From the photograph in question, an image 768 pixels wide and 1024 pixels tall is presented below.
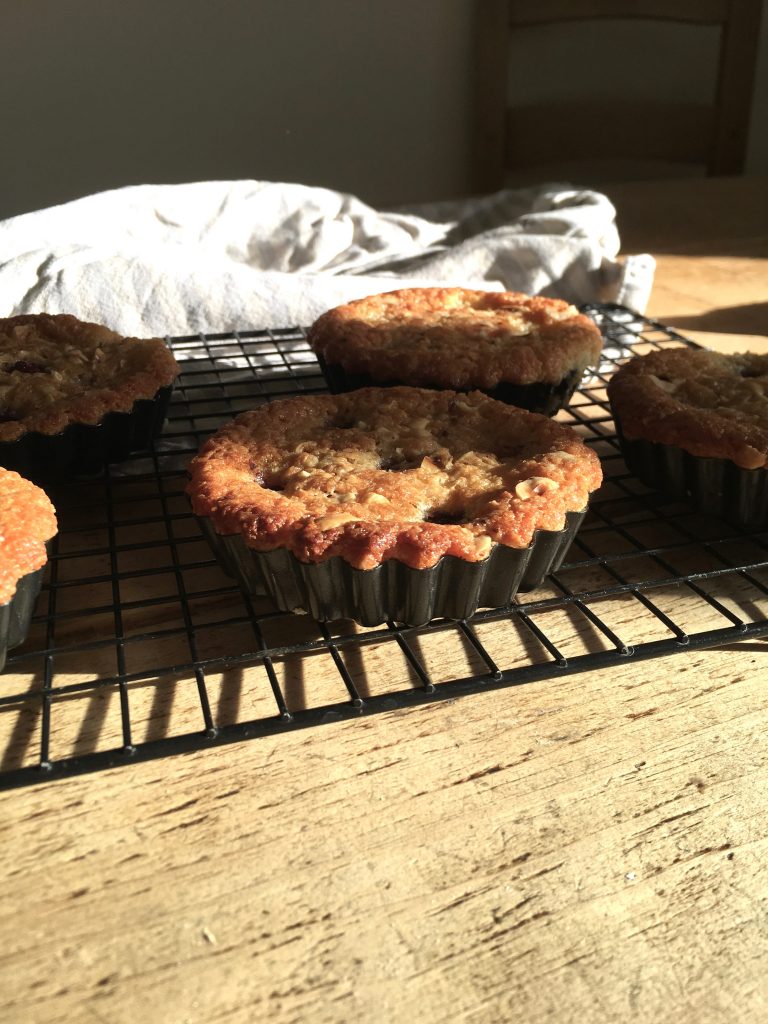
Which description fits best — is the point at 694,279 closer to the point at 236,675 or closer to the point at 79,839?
the point at 236,675

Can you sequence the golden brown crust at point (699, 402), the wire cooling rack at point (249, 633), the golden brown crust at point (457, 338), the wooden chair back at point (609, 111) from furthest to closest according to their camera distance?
the wooden chair back at point (609, 111)
the golden brown crust at point (457, 338)
the golden brown crust at point (699, 402)
the wire cooling rack at point (249, 633)

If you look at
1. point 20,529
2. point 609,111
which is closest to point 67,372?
point 20,529

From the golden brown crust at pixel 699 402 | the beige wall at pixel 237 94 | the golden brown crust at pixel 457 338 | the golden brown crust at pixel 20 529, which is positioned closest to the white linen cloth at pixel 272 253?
the golden brown crust at pixel 457 338

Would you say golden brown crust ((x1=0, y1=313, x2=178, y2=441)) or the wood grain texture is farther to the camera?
golden brown crust ((x1=0, y1=313, x2=178, y2=441))

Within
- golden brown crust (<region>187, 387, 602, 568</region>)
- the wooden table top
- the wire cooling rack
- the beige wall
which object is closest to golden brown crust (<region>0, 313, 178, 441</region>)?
the wire cooling rack

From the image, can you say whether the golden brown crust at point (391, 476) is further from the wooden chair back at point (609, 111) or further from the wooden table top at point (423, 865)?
the wooden chair back at point (609, 111)

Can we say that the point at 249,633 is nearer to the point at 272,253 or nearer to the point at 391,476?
the point at 391,476

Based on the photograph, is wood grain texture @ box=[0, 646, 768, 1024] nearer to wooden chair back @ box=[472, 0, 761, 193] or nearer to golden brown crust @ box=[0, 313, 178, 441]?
golden brown crust @ box=[0, 313, 178, 441]
